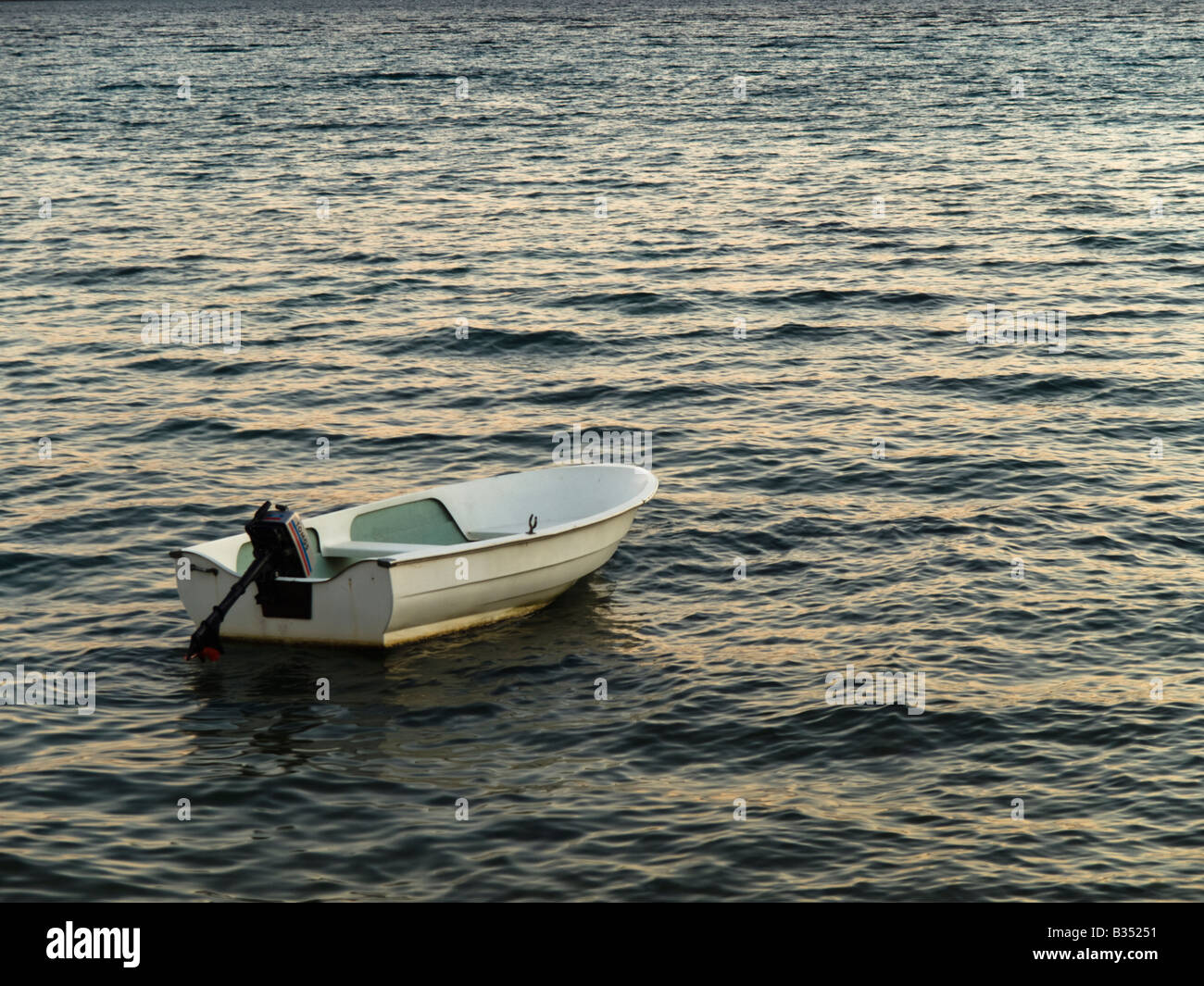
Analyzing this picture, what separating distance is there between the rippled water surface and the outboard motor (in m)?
0.49

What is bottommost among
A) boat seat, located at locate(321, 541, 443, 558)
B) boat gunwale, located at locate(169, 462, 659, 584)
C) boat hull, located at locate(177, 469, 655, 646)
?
boat hull, located at locate(177, 469, 655, 646)

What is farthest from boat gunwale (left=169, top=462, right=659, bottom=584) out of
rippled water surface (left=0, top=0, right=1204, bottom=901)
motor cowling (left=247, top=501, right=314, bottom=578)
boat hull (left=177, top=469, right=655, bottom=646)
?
rippled water surface (left=0, top=0, right=1204, bottom=901)

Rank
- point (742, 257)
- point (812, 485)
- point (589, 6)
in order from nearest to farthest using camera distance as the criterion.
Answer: point (812, 485), point (742, 257), point (589, 6)

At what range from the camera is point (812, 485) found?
65.3 feet

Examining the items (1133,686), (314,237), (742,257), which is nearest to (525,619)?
(1133,686)

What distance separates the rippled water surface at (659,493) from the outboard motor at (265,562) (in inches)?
19.4

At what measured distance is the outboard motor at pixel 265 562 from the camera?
14.3 m

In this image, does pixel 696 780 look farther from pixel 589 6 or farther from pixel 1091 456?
pixel 589 6

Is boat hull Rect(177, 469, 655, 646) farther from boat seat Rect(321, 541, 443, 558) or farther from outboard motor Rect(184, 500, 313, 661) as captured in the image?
boat seat Rect(321, 541, 443, 558)

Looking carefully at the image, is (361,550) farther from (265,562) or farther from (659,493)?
(659,493)

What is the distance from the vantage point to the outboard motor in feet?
46.9

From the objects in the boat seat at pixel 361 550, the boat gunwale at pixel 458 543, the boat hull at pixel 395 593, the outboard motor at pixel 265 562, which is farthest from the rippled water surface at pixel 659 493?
the boat seat at pixel 361 550
